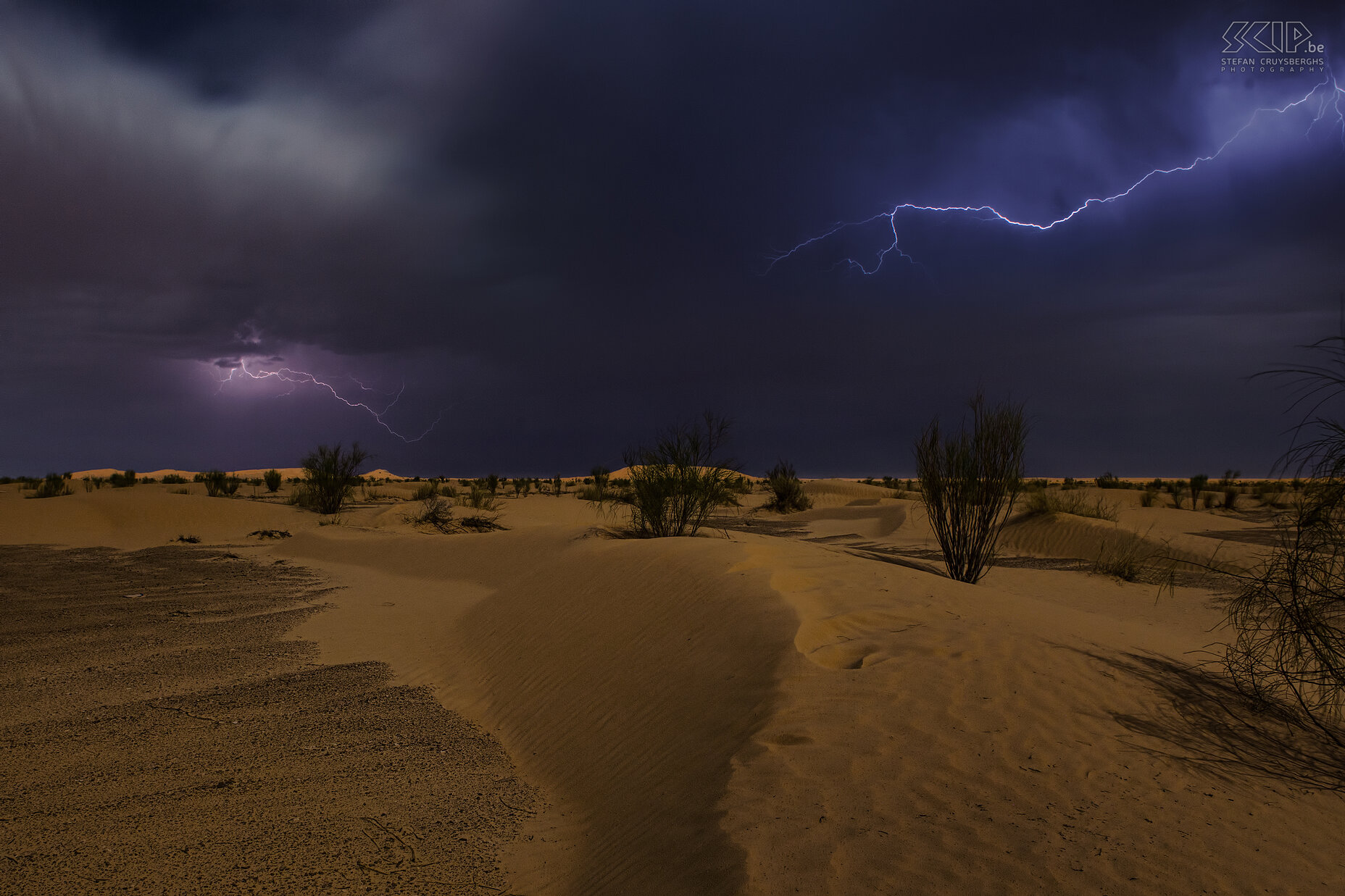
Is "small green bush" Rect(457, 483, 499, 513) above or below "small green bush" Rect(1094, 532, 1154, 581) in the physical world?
above

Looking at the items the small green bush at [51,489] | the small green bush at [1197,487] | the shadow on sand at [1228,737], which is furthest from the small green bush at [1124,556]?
the small green bush at [51,489]

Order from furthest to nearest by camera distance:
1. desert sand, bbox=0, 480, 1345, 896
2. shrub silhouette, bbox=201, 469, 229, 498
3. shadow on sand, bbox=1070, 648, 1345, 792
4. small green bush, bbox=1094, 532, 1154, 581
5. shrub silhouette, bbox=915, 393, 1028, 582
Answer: shrub silhouette, bbox=201, 469, 229, 498 → small green bush, bbox=1094, 532, 1154, 581 → shrub silhouette, bbox=915, 393, 1028, 582 → shadow on sand, bbox=1070, 648, 1345, 792 → desert sand, bbox=0, 480, 1345, 896

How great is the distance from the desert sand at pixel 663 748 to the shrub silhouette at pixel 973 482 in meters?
2.11

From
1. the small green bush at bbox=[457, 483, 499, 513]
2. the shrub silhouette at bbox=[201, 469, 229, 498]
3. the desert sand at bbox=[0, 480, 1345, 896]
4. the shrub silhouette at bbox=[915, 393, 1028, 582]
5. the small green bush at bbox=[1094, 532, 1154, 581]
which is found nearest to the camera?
the desert sand at bbox=[0, 480, 1345, 896]

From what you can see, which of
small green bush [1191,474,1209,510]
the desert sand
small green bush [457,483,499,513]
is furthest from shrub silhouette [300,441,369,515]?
small green bush [1191,474,1209,510]

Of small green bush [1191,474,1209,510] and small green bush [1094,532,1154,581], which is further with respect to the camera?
small green bush [1191,474,1209,510]

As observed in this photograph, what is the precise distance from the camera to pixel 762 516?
2736 cm

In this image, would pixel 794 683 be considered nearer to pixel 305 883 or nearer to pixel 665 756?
pixel 665 756

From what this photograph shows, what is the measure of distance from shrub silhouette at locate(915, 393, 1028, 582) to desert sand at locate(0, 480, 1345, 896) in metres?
2.11

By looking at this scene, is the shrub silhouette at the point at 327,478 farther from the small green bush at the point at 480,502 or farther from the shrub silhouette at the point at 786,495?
the shrub silhouette at the point at 786,495

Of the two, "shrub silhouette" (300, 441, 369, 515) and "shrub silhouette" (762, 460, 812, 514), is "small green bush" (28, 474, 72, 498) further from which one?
"shrub silhouette" (762, 460, 812, 514)

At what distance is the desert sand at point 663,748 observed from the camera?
9.75 ft

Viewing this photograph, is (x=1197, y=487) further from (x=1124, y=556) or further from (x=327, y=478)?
(x=327, y=478)

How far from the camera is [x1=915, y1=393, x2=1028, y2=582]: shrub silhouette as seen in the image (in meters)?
9.70
